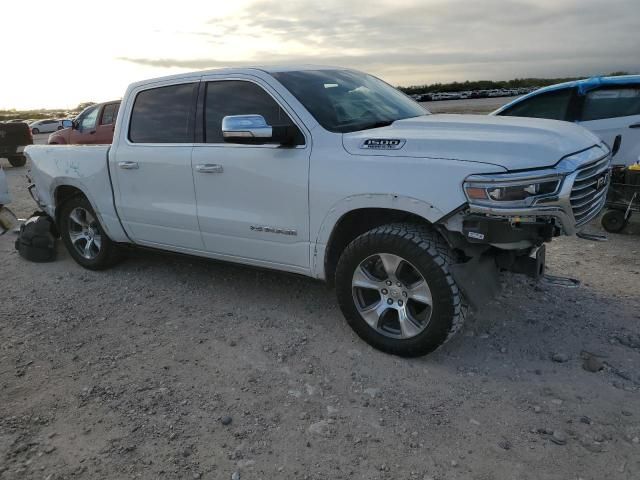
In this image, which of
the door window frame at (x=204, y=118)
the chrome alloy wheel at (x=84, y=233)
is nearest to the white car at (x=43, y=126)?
the chrome alloy wheel at (x=84, y=233)

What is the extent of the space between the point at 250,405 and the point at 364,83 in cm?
289

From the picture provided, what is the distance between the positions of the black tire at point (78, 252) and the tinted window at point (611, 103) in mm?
6353

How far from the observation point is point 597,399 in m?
3.14

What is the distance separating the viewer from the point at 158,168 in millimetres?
4691

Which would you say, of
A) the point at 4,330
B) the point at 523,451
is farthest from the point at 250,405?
the point at 4,330

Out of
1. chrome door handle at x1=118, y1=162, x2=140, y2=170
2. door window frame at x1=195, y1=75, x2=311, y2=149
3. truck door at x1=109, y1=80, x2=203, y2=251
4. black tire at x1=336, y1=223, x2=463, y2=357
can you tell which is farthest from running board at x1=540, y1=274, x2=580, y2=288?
chrome door handle at x1=118, y1=162, x2=140, y2=170

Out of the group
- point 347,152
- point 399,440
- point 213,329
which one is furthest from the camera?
point 213,329

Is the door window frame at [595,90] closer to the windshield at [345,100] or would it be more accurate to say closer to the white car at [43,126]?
the windshield at [345,100]

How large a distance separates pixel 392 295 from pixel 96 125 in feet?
40.9

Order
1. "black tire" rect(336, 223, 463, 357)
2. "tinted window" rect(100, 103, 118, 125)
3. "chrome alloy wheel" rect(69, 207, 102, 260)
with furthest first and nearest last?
"tinted window" rect(100, 103, 118, 125)
"chrome alloy wheel" rect(69, 207, 102, 260)
"black tire" rect(336, 223, 463, 357)

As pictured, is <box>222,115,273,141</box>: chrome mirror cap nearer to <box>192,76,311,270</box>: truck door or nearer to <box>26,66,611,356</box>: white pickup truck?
<box>26,66,611,356</box>: white pickup truck

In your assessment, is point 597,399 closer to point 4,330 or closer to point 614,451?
point 614,451

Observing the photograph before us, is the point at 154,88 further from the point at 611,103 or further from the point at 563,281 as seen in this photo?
the point at 611,103

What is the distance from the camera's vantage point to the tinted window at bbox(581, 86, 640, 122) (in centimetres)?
726
